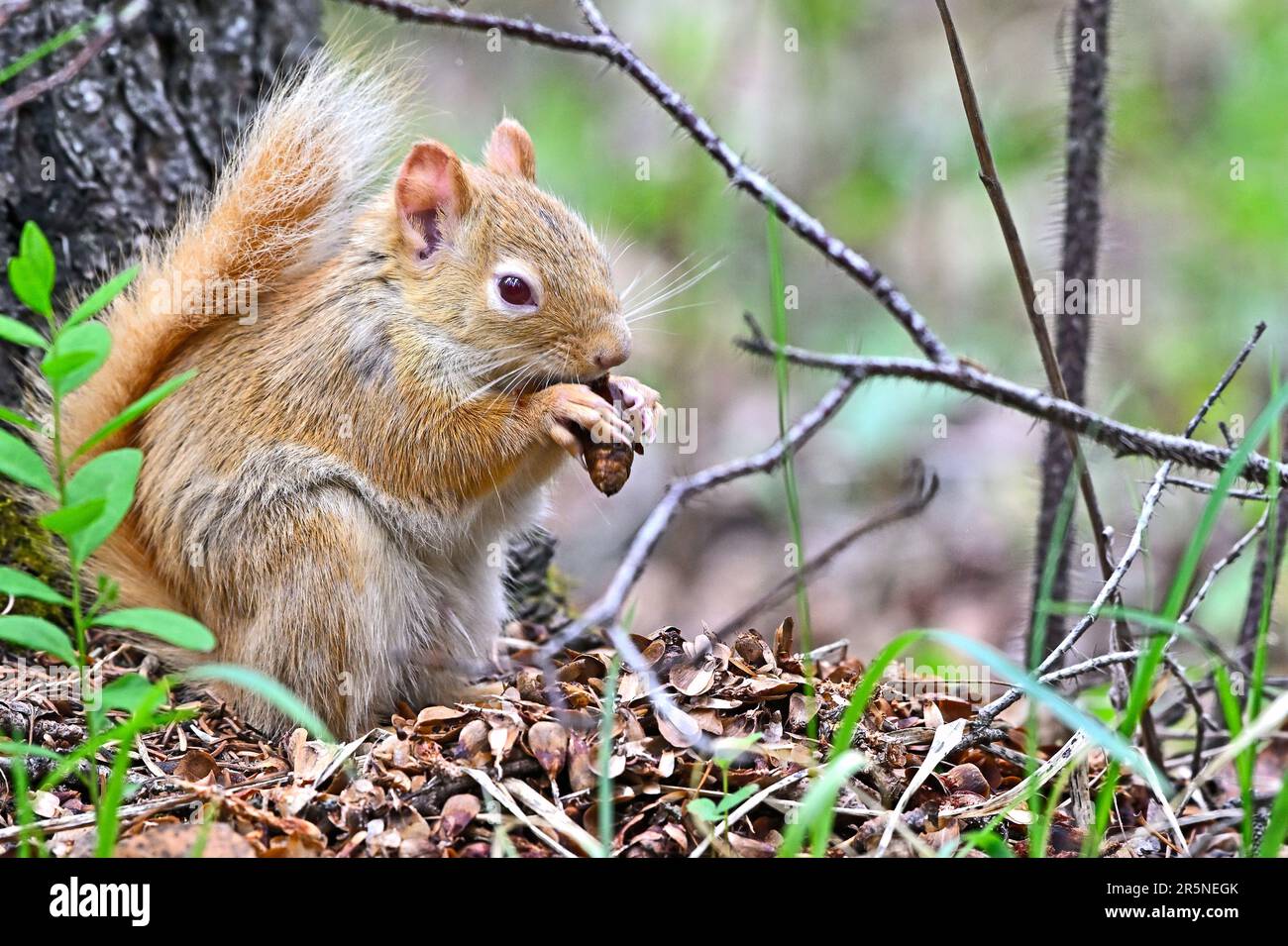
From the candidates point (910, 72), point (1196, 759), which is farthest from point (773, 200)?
point (910, 72)

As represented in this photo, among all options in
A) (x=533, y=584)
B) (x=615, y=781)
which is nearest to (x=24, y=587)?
(x=615, y=781)

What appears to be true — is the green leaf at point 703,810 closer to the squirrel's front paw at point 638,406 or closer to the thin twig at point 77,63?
the squirrel's front paw at point 638,406

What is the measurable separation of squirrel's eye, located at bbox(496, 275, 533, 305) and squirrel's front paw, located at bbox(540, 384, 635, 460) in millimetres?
222

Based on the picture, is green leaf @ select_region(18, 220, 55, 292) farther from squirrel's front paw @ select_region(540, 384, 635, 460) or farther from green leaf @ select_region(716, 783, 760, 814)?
green leaf @ select_region(716, 783, 760, 814)

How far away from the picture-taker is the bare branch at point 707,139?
182 cm

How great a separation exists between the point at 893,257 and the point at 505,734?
4404 mm

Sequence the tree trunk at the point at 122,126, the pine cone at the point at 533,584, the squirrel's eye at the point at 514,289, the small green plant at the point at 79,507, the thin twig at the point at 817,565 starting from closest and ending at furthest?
the thin twig at the point at 817,565, the small green plant at the point at 79,507, the squirrel's eye at the point at 514,289, the tree trunk at the point at 122,126, the pine cone at the point at 533,584

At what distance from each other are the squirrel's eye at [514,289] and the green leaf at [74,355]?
107 centimetres

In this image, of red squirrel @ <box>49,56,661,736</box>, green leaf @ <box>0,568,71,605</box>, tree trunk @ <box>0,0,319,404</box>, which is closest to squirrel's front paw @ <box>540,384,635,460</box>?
red squirrel @ <box>49,56,661,736</box>

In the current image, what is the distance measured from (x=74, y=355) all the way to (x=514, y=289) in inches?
45.6

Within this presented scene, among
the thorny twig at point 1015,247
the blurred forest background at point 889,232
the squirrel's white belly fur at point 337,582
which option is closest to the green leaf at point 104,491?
the squirrel's white belly fur at point 337,582

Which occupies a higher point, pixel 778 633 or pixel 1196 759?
pixel 778 633
